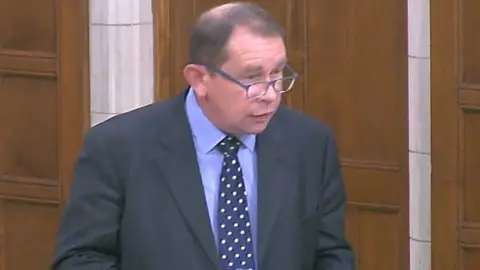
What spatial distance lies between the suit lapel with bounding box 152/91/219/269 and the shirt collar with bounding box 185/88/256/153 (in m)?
0.02

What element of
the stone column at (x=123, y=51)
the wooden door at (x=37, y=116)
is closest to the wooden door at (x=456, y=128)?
the stone column at (x=123, y=51)

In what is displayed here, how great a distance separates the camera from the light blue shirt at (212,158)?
3.80 metres

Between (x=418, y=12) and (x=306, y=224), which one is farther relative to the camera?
(x=418, y=12)

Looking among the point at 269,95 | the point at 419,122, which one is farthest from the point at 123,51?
the point at 269,95

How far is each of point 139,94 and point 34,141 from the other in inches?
25.5

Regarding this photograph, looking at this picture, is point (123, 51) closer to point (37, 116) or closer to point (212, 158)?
point (37, 116)

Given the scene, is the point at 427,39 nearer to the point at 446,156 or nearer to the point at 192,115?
the point at 446,156

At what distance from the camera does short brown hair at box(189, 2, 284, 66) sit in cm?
364

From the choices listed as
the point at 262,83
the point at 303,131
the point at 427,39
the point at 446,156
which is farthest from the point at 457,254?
the point at 262,83

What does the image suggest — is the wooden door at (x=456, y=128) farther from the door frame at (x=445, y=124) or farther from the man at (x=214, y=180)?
the man at (x=214, y=180)

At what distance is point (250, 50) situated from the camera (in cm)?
362

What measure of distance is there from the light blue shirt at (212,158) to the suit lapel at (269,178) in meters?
0.03

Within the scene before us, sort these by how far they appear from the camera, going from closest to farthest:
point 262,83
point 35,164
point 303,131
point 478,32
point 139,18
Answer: point 262,83
point 303,131
point 478,32
point 139,18
point 35,164

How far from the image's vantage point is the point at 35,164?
6.57 m
